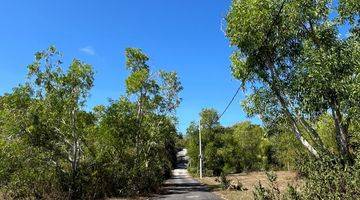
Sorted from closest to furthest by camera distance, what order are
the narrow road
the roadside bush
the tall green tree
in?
the roadside bush < the tall green tree < the narrow road

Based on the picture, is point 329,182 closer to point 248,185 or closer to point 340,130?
point 340,130

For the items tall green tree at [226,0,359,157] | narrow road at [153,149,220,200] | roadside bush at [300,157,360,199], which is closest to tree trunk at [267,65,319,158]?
tall green tree at [226,0,359,157]

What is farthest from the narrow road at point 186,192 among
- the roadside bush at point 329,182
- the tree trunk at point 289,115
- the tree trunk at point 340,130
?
the roadside bush at point 329,182

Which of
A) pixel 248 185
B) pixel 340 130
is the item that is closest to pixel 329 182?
pixel 340 130

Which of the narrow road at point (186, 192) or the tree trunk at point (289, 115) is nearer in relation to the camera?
the tree trunk at point (289, 115)

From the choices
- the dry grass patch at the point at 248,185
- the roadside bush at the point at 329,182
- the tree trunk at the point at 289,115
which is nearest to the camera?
the roadside bush at the point at 329,182

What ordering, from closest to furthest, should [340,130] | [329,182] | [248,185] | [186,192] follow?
[329,182] → [340,130] → [186,192] → [248,185]

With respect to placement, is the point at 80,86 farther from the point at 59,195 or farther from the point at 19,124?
the point at 59,195

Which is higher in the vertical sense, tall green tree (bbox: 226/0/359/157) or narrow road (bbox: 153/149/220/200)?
tall green tree (bbox: 226/0/359/157)

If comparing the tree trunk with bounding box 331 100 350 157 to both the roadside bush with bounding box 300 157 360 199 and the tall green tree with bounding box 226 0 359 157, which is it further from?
the roadside bush with bounding box 300 157 360 199

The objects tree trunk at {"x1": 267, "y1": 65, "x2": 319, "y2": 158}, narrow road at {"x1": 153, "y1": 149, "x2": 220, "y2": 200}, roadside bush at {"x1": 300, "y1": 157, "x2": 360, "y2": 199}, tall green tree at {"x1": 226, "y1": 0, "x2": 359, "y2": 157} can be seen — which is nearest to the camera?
roadside bush at {"x1": 300, "y1": 157, "x2": 360, "y2": 199}

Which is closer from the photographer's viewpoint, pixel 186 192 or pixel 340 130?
pixel 340 130

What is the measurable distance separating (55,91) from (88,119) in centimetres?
334

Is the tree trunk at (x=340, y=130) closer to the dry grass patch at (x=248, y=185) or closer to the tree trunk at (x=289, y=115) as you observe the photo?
the tree trunk at (x=289, y=115)
